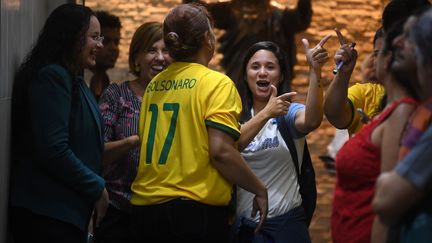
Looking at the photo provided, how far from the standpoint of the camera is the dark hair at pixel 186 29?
3701 millimetres

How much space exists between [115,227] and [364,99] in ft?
4.12

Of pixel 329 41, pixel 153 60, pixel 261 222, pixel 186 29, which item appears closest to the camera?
pixel 186 29

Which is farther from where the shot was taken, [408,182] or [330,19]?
[330,19]

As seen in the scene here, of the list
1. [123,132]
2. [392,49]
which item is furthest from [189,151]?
[392,49]

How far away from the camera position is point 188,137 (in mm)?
3604

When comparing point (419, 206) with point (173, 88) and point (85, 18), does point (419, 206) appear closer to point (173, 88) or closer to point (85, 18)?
point (173, 88)

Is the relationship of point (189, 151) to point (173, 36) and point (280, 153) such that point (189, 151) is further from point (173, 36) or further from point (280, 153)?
point (280, 153)

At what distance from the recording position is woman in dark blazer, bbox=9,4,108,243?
3543mm

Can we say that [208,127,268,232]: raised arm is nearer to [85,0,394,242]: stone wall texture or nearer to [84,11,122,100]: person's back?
[84,11,122,100]: person's back

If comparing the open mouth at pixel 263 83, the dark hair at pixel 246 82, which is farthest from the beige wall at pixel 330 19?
the open mouth at pixel 263 83

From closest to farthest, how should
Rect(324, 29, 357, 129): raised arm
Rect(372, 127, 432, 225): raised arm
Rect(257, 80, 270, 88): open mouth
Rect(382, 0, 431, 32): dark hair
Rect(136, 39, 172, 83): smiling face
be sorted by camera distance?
1. Rect(372, 127, 432, 225): raised arm
2. Rect(382, 0, 431, 32): dark hair
3. Rect(324, 29, 357, 129): raised arm
4. Rect(257, 80, 270, 88): open mouth
5. Rect(136, 39, 172, 83): smiling face

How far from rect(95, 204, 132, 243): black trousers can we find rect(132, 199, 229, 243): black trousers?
1.83ft

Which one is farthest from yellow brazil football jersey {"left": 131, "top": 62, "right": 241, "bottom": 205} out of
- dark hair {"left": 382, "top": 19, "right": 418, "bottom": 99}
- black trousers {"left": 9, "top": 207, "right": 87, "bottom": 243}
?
dark hair {"left": 382, "top": 19, "right": 418, "bottom": 99}

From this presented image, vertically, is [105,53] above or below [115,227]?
above
